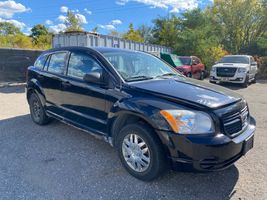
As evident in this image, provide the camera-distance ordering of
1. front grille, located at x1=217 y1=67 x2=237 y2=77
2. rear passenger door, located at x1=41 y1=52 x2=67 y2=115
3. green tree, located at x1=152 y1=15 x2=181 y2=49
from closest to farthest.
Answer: rear passenger door, located at x1=41 y1=52 x2=67 y2=115 < front grille, located at x1=217 y1=67 x2=237 y2=77 < green tree, located at x1=152 y1=15 x2=181 y2=49

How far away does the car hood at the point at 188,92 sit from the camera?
8.91ft

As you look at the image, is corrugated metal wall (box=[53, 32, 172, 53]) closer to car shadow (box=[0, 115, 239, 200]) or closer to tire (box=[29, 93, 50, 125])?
tire (box=[29, 93, 50, 125])

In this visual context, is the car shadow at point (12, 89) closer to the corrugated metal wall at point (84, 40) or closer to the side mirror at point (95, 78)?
the corrugated metal wall at point (84, 40)

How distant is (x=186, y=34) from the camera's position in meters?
21.8

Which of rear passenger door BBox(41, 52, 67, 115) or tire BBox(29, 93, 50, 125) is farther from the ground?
rear passenger door BBox(41, 52, 67, 115)

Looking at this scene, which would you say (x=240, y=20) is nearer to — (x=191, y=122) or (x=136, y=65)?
(x=136, y=65)

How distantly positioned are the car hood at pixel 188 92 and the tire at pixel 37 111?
2602 millimetres

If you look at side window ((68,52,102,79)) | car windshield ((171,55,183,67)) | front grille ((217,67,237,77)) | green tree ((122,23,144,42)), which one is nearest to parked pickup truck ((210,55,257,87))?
front grille ((217,67,237,77))

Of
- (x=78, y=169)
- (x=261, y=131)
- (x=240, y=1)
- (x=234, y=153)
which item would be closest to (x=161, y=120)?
(x=234, y=153)

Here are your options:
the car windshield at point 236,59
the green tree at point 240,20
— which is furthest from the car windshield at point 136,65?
the green tree at point 240,20

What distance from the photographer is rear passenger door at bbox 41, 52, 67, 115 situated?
167 inches

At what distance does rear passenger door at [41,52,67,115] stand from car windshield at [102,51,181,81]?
1096 mm

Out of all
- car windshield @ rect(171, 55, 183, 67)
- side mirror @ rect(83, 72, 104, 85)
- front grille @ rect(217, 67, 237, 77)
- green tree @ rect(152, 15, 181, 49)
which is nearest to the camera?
side mirror @ rect(83, 72, 104, 85)

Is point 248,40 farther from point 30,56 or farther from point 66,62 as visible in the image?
point 66,62
